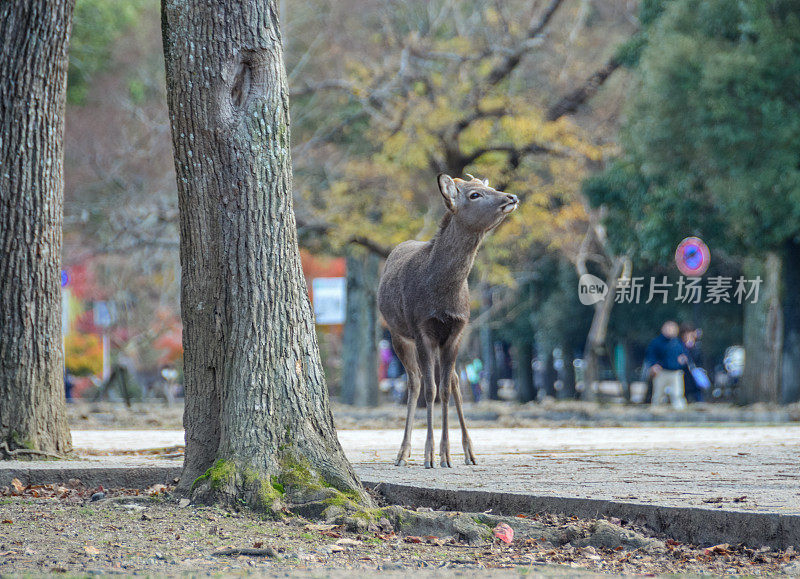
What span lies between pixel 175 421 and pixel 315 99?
1294 centimetres

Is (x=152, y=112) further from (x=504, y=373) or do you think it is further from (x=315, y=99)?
(x=504, y=373)

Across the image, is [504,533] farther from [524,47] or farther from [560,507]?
[524,47]

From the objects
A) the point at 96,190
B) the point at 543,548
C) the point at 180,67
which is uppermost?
the point at 96,190

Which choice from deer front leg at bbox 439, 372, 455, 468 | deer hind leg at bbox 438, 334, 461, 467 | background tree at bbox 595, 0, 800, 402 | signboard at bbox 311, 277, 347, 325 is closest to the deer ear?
deer hind leg at bbox 438, 334, 461, 467

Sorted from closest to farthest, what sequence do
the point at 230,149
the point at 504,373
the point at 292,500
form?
the point at 292,500 < the point at 230,149 < the point at 504,373

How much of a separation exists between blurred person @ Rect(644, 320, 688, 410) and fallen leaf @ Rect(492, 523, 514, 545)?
18.3m

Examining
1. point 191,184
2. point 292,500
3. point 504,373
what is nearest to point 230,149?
point 191,184

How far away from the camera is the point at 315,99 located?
29.0m

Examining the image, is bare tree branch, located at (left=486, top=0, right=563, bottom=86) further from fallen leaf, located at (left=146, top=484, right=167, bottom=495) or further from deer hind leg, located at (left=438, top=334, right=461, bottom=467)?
fallen leaf, located at (left=146, top=484, right=167, bottom=495)

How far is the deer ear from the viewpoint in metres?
8.81

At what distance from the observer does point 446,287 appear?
8.98 metres

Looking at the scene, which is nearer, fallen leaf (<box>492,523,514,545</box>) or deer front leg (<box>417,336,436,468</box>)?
fallen leaf (<box>492,523,514,545</box>)

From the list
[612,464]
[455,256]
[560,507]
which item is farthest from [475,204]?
[560,507]

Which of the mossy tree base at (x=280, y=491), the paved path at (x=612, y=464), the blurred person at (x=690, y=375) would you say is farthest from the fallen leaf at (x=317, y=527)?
the blurred person at (x=690, y=375)
